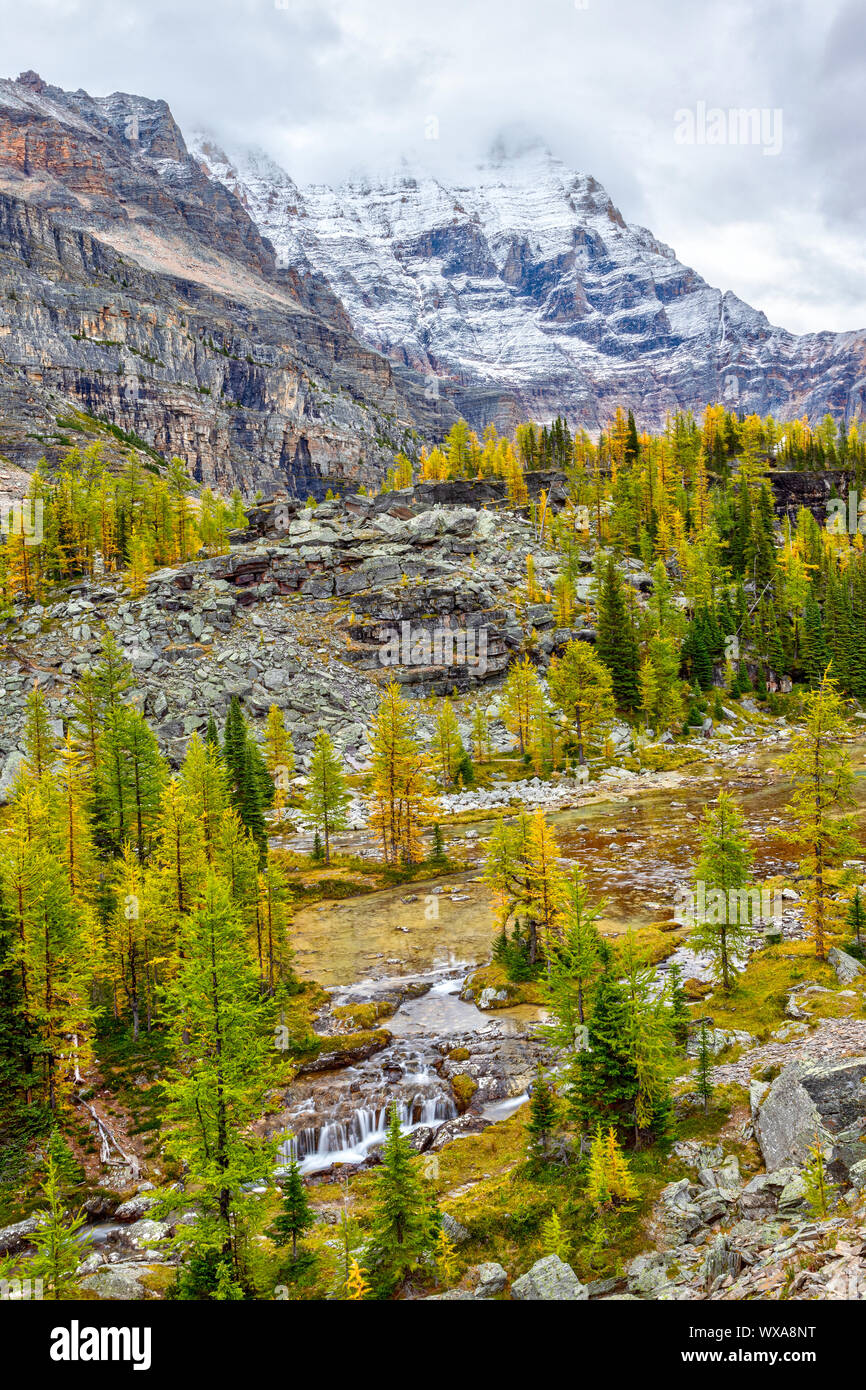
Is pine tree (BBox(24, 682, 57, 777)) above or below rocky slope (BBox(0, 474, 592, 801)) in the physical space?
below

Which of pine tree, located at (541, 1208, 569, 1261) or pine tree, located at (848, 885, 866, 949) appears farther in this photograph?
pine tree, located at (848, 885, 866, 949)

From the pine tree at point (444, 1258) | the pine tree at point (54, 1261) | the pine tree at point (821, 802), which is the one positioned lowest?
the pine tree at point (444, 1258)

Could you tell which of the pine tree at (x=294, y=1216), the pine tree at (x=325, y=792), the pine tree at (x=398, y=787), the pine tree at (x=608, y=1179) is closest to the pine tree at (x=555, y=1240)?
the pine tree at (x=608, y=1179)

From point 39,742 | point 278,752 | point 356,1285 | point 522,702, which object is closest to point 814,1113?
point 356,1285

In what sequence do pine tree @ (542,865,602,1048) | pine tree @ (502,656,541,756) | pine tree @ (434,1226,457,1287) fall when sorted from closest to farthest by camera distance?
pine tree @ (434,1226,457,1287) → pine tree @ (542,865,602,1048) → pine tree @ (502,656,541,756)

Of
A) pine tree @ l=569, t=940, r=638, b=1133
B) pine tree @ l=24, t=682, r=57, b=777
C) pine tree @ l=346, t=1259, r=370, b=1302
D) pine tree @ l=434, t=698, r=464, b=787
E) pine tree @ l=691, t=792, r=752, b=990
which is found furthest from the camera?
pine tree @ l=434, t=698, r=464, b=787

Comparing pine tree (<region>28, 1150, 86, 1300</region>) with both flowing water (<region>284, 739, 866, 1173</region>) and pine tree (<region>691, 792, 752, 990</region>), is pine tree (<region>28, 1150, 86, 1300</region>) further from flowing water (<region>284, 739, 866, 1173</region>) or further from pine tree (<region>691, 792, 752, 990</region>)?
pine tree (<region>691, 792, 752, 990</region>)

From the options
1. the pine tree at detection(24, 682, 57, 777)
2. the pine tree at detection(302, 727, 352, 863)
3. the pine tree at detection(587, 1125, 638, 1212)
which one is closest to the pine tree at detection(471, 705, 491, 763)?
the pine tree at detection(302, 727, 352, 863)

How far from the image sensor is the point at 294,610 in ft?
325

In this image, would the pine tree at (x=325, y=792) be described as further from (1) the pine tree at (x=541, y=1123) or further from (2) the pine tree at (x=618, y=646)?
(2) the pine tree at (x=618, y=646)

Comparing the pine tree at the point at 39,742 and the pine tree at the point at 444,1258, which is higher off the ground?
the pine tree at the point at 39,742

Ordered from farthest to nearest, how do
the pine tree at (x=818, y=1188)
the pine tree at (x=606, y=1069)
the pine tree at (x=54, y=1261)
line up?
1. the pine tree at (x=606, y=1069)
2. the pine tree at (x=54, y=1261)
3. the pine tree at (x=818, y=1188)

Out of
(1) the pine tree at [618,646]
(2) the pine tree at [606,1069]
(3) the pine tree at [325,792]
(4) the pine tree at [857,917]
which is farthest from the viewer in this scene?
(1) the pine tree at [618,646]
